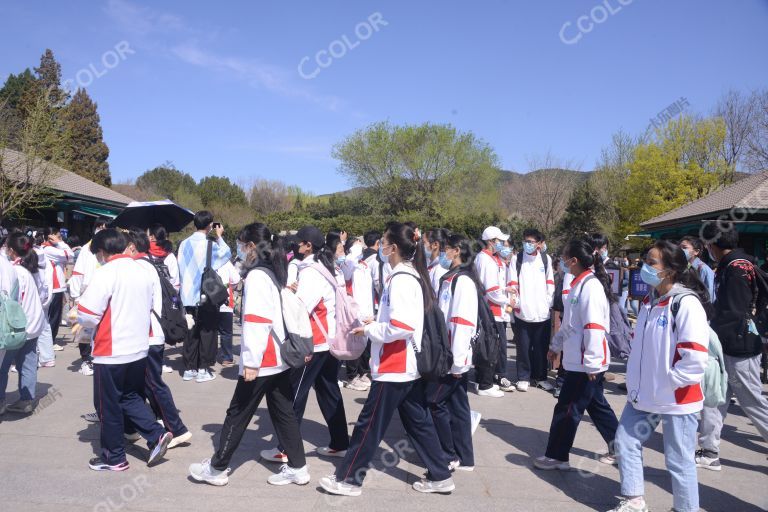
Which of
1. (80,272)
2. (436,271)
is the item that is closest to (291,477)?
(436,271)

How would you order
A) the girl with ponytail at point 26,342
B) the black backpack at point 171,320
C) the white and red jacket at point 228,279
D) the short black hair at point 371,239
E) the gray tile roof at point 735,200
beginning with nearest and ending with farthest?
the black backpack at point 171,320
the girl with ponytail at point 26,342
the white and red jacket at point 228,279
the short black hair at point 371,239
the gray tile roof at point 735,200

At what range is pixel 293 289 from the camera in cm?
421

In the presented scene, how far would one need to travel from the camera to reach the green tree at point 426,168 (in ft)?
131

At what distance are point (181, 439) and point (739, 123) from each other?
40191 mm

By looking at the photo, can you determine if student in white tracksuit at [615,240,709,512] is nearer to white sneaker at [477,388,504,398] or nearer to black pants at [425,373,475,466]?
black pants at [425,373,475,466]

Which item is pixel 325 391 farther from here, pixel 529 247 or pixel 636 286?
pixel 636 286

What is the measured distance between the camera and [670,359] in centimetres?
343

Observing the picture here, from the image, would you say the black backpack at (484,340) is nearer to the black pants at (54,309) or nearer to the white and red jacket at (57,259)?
the white and red jacket at (57,259)

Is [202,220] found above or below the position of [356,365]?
above

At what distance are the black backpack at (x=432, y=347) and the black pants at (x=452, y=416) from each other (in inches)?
10.9

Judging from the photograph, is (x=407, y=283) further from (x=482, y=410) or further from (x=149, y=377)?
(x=482, y=410)

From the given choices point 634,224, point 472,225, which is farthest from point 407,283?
point 634,224

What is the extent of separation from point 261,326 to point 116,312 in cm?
122

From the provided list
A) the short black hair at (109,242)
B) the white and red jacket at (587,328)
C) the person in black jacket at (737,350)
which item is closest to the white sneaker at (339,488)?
the white and red jacket at (587,328)
